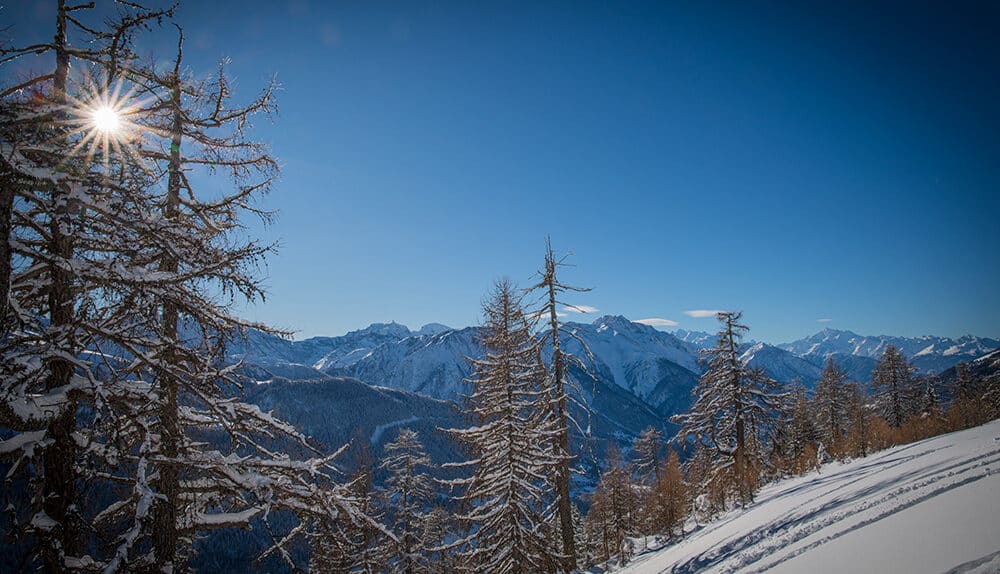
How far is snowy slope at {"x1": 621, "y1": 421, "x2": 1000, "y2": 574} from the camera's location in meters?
4.27

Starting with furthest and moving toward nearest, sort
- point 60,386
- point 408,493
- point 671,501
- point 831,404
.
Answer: point 831,404 → point 671,501 → point 408,493 → point 60,386

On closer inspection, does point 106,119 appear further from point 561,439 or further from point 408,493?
point 408,493

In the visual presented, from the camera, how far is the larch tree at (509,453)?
1317cm

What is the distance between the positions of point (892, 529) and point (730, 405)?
1847 centimetres

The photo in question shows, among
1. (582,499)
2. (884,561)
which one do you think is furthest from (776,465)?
(582,499)

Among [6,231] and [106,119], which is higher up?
[106,119]

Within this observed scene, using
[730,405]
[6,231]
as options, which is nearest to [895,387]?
[730,405]

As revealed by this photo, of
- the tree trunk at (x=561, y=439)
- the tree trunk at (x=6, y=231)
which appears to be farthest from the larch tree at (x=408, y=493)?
the tree trunk at (x=6, y=231)

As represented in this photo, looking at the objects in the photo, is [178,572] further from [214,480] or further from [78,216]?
[78,216]

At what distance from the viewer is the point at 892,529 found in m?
5.37

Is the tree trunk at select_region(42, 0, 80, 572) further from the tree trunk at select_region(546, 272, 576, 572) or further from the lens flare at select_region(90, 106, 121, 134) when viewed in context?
the tree trunk at select_region(546, 272, 576, 572)

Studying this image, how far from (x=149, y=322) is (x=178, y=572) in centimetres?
352

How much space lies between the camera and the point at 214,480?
5.90m

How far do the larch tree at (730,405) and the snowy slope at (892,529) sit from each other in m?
11.2
